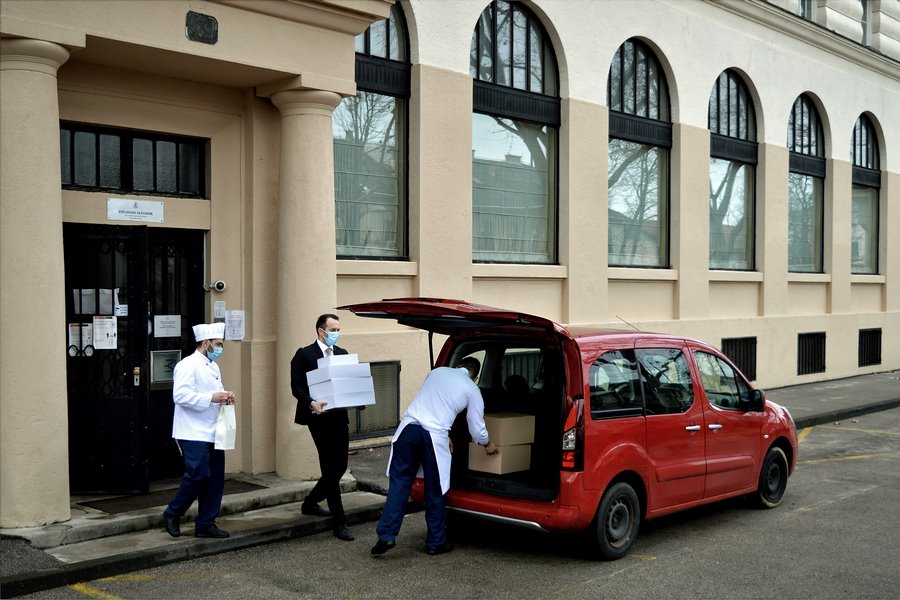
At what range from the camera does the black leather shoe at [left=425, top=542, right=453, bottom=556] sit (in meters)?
7.63

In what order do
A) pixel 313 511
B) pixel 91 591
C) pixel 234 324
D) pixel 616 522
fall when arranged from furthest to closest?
pixel 234 324 < pixel 313 511 < pixel 616 522 < pixel 91 591

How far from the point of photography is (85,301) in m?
8.98

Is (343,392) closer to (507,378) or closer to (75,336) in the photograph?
(507,378)

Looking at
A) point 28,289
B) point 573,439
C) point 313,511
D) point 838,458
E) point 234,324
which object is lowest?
point 838,458

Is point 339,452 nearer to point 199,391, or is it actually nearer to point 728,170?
point 199,391

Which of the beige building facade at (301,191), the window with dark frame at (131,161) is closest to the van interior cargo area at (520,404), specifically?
the beige building facade at (301,191)

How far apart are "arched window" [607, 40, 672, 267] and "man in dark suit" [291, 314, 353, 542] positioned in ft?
28.1

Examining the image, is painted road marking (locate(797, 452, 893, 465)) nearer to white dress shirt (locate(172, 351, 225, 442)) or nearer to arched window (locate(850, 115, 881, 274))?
white dress shirt (locate(172, 351, 225, 442))

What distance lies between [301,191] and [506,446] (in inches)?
148

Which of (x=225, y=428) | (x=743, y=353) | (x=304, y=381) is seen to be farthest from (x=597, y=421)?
(x=743, y=353)

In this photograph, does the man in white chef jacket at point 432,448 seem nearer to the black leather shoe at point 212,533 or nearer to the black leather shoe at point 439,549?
the black leather shoe at point 439,549

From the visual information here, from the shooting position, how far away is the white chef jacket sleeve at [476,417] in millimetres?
7551

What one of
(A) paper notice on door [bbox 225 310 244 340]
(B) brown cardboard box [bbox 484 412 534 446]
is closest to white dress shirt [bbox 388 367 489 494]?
(B) brown cardboard box [bbox 484 412 534 446]

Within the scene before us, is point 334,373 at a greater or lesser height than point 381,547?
greater
